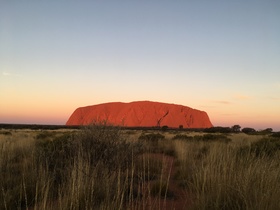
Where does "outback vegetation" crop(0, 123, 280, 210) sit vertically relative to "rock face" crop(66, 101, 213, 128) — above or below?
below

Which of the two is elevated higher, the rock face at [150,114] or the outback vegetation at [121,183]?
the rock face at [150,114]

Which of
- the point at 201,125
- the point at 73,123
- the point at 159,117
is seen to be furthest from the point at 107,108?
the point at 201,125

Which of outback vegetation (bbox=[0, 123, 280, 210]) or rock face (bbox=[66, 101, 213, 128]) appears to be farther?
rock face (bbox=[66, 101, 213, 128])

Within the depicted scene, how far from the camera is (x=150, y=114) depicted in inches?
4557

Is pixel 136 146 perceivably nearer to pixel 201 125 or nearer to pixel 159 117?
pixel 159 117

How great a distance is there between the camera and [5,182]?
215 inches

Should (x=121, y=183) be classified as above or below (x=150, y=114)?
below

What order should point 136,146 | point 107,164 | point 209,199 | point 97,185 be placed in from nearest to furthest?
point 209,199 → point 97,185 → point 107,164 → point 136,146

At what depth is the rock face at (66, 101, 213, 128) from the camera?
112 m

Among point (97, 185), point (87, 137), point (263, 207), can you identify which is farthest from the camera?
point (87, 137)

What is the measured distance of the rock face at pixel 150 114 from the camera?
111781mm

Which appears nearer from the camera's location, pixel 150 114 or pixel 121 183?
pixel 121 183

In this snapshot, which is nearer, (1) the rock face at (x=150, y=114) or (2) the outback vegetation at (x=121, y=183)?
(2) the outback vegetation at (x=121, y=183)

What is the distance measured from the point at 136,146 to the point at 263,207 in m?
4.45
